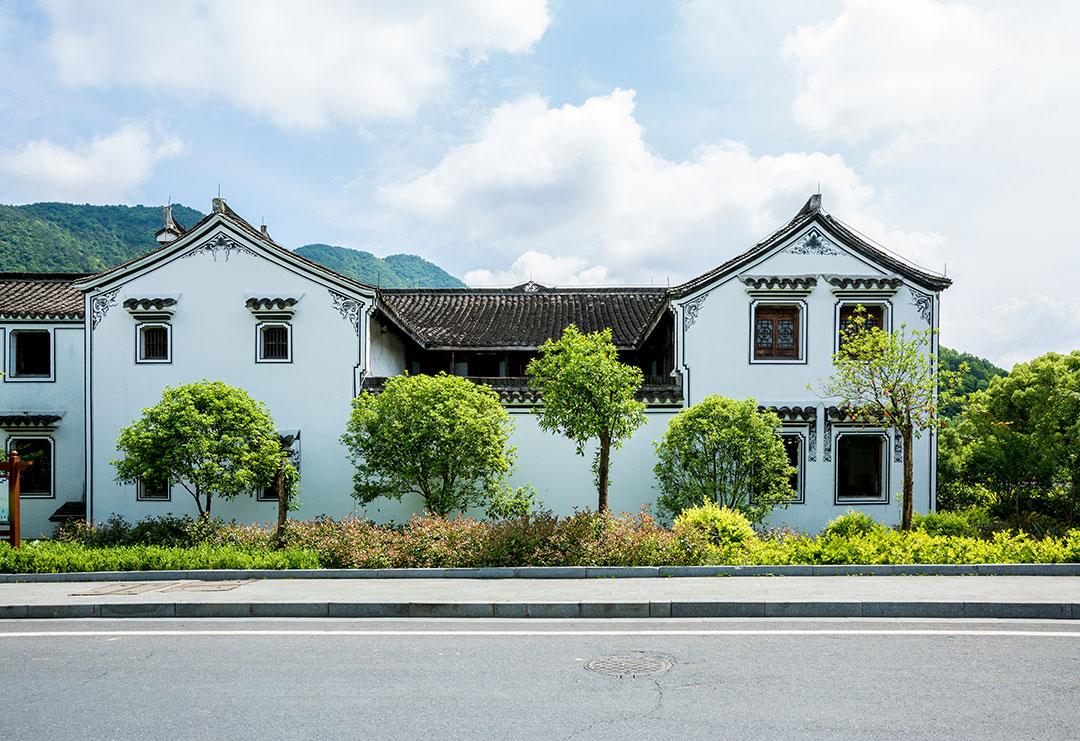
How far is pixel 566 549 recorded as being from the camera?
11.4m

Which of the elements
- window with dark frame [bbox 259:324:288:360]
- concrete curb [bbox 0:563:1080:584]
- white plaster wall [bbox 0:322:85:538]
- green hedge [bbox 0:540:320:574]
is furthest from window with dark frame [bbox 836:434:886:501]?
white plaster wall [bbox 0:322:85:538]

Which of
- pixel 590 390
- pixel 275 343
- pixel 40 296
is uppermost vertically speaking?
pixel 40 296

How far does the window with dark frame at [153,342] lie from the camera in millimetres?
17062

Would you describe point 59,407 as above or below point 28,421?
above

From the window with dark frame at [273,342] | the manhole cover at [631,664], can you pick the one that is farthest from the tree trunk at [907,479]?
the window with dark frame at [273,342]

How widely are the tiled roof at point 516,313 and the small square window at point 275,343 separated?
2553 mm

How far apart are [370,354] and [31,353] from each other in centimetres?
950

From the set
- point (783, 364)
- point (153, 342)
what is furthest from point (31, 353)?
point (783, 364)

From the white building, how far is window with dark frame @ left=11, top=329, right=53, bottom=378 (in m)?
2.55

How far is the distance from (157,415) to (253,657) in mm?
8738

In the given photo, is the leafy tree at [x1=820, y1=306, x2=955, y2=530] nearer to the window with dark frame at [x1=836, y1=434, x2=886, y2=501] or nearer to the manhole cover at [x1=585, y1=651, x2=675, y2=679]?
the window with dark frame at [x1=836, y1=434, x2=886, y2=501]

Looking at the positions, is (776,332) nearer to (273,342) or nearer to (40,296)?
(273,342)

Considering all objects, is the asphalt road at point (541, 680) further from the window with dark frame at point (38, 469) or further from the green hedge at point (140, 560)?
the window with dark frame at point (38, 469)

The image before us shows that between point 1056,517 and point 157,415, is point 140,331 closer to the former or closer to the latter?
point 157,415
